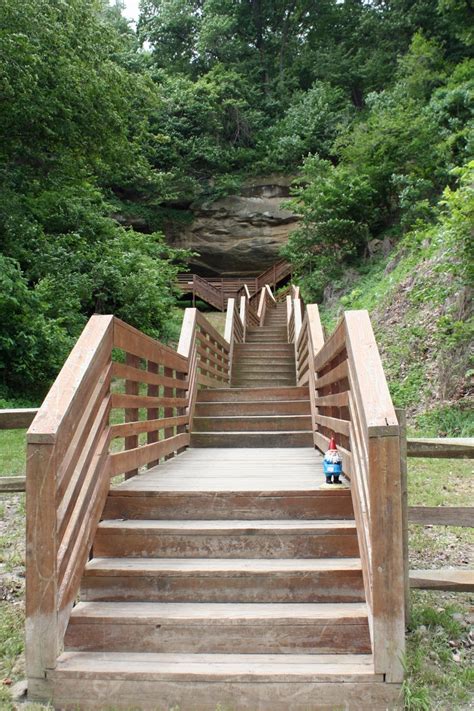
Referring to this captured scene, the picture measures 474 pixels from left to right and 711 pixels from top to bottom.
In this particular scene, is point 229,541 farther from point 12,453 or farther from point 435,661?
point 12,453

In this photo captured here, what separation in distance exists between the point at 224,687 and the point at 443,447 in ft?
5.76

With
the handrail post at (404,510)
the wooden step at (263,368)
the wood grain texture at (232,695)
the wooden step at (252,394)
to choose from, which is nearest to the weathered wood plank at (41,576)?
the wood grain texture at (232,695)

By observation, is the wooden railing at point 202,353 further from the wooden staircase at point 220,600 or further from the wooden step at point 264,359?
the wooden staircase at point 220,600

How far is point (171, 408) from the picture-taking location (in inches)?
230

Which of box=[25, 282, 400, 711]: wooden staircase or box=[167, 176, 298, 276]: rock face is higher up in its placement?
box=[167, 176, 298, 276]: rock face

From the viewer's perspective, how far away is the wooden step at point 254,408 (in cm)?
688

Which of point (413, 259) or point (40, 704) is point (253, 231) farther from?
point (40, 704)

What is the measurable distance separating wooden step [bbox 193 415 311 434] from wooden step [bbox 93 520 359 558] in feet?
10.5

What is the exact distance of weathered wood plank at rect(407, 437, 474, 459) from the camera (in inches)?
130

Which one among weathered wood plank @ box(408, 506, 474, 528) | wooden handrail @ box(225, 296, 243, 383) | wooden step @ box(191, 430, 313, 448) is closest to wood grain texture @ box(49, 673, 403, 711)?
weathered wood plank @ box(408, 506, 474, 528)

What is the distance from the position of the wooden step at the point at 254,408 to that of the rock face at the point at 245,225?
19734mm

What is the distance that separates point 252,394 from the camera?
24.6 ft

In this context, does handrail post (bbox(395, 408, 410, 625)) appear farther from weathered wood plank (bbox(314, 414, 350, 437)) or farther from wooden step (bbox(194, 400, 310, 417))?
wooden step (bbox(194, 400, 310, 417))

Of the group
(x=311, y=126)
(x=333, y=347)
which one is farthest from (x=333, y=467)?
(x=311, y=126)
